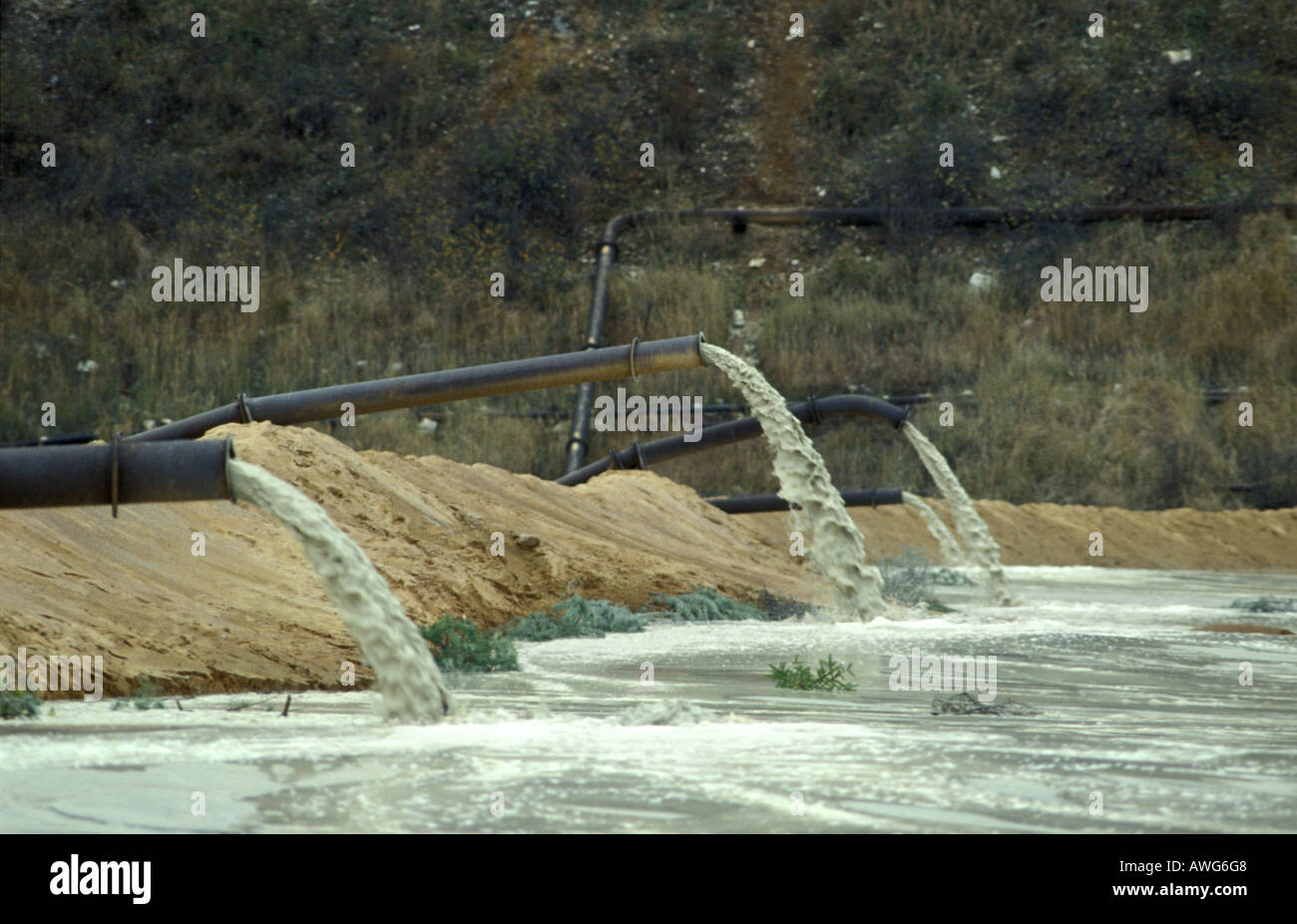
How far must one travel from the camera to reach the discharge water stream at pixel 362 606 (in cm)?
465

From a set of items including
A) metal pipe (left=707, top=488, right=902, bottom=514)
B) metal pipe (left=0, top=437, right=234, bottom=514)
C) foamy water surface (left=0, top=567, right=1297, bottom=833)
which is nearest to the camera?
foamy water surface (left=0, top=567, right=1297, bottom=833)

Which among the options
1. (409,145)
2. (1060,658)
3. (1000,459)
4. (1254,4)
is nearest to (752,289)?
(1000,459)

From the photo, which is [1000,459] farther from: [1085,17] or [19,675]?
[19,675]

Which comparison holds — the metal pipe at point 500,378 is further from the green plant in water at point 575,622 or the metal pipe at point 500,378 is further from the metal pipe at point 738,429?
the metal pipe at point 738,429

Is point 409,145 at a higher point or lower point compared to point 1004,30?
lower

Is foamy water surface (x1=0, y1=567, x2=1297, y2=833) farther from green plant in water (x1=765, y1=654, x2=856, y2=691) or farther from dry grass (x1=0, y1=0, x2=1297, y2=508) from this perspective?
dry grass (x1=0, y1=0, x2=1297, y2=508)

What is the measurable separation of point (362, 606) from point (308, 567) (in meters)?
2.93

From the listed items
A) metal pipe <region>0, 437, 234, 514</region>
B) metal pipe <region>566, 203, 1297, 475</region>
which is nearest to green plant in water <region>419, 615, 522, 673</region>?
metal pipe <region>0, 437, 234, 514</region>

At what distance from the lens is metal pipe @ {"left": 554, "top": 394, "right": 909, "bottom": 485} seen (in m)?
11.9

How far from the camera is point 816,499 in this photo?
9367 mm

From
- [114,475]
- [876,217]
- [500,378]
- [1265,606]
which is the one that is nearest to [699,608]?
[500,378]

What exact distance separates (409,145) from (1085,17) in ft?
41.9

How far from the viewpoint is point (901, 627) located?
28.1ft

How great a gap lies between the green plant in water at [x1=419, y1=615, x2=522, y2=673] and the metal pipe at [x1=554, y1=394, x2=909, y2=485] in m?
4.98
